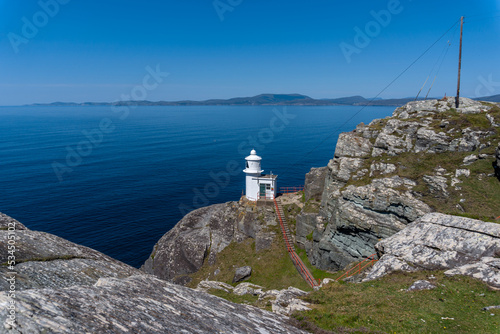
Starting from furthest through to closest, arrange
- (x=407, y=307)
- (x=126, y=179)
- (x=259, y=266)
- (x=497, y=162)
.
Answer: (x=126, y=179) → (x=259, y=266) → (x=497, y=162) → (x=407, y=307)

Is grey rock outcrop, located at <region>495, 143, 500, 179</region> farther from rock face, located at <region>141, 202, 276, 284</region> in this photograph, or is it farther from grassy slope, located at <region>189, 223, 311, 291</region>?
rock face, located at <region>141, 202, 276, 284</region>

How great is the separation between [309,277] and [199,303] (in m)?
26.9

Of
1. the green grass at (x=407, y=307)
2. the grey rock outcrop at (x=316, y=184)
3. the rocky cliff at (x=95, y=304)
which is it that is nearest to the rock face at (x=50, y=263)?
the rocky cliff at (x=95, y=304)

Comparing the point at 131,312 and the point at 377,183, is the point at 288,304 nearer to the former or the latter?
the point at 131,312

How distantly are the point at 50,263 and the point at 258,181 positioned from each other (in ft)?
116

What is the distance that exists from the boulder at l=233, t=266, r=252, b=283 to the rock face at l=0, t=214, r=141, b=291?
72.1 ft

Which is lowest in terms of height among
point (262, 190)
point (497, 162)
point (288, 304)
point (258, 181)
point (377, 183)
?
point (262, 190)

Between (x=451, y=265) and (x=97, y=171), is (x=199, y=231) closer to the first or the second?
(x=451, y=265)

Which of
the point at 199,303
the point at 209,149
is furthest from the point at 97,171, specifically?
the point at 199,303

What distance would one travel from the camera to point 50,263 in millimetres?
14961

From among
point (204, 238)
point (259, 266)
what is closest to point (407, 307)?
point (259, 266)

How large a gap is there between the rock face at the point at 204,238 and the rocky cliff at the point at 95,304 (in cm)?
2926

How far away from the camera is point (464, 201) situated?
27203mm

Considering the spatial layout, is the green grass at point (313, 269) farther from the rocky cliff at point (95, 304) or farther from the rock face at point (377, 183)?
the rocky cliff at point (95, 304)
